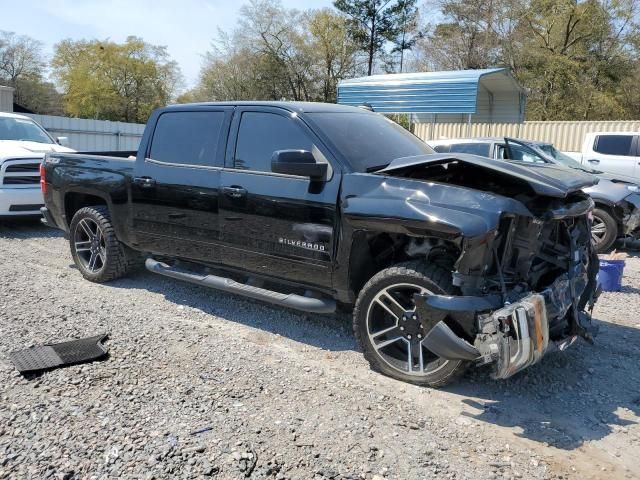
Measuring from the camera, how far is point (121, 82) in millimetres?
51250

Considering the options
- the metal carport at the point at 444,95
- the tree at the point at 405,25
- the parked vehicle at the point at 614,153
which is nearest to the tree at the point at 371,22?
the tree at the point at 405,25

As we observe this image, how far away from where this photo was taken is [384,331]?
3871mm

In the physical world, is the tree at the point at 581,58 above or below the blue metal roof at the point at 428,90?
above

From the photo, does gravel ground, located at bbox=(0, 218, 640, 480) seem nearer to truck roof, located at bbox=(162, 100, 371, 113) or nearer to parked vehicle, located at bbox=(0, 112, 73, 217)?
truck roof, located at bbox=(162, 100, 371, 113)

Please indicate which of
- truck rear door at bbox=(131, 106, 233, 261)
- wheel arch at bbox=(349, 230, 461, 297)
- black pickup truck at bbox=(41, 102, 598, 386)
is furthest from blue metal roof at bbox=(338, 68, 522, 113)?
wheel arch at bbox=(349, 230, 461, 297)

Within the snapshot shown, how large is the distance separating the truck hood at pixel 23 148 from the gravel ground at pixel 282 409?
4.62 meters

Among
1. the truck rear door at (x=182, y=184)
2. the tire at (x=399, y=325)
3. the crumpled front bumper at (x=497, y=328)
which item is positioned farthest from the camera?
the truck rear door at (x=182, y=184)

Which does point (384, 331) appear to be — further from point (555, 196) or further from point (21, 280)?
point (21, 280)

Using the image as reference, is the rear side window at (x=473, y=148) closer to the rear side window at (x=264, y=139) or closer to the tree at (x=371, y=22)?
the rear side window at (x=264, y=139)

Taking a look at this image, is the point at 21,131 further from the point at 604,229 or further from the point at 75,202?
the point at 604,229

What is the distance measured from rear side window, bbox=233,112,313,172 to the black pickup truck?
0.01 meters

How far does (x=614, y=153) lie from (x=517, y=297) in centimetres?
935

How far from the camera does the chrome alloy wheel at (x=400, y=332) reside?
3730 mm

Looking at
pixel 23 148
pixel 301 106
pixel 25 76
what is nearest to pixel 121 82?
pixel 25 76
